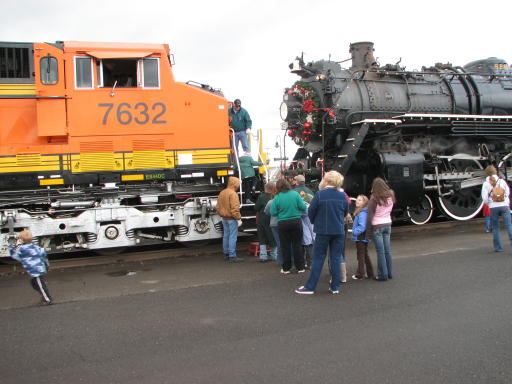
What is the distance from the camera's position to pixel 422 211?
38.2ft

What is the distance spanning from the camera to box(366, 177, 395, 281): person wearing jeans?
6.93 meters

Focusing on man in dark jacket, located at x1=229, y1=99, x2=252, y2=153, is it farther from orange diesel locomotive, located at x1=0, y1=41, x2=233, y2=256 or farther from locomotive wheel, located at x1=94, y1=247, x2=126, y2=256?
locomotive wheel, located at x1=94, y1=247, x2=126, y2=256

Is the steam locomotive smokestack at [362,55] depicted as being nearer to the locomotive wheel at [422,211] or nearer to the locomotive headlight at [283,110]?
the locomotive headlight at [283,110]

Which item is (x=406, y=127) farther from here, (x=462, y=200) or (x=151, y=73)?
(x=151, y=73)

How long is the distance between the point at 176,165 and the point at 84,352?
4652 mm

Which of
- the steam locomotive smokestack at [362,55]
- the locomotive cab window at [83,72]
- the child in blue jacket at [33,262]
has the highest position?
the steam locomotive smokestack at [362,55]

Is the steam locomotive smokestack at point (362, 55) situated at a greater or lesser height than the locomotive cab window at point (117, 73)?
greater

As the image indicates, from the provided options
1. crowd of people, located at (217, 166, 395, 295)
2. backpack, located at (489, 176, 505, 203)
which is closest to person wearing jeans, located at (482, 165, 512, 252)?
backpack, located at (489, 176, 505, 203)

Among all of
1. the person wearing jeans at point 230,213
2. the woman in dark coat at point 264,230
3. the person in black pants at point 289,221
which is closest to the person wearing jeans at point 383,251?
the person in black pants at point 289,221

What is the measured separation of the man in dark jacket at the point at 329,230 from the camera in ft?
20.7

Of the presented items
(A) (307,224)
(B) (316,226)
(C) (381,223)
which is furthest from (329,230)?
(A) (307,224)

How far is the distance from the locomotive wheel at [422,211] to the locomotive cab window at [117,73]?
23.3 ft

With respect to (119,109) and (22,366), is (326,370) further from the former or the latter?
(119,109)

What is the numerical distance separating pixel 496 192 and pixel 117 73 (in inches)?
287
